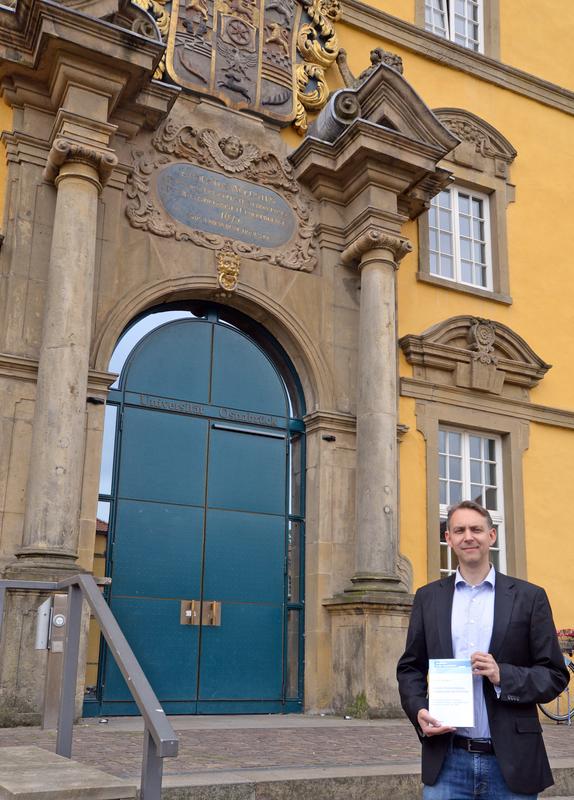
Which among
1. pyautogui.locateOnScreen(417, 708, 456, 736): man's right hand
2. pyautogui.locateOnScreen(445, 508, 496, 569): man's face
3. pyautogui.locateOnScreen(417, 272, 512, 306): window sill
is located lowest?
pyautogui.locateOnScreen(417, 708, 456, 736): man's right hand

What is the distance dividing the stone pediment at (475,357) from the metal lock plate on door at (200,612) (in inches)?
150

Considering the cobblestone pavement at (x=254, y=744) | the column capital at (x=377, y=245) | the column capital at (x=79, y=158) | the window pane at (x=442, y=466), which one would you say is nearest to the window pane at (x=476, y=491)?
the window pane at (x=442, y=466)

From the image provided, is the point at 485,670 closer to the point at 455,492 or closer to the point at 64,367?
the point at 64,367

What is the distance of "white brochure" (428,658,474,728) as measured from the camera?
303cm

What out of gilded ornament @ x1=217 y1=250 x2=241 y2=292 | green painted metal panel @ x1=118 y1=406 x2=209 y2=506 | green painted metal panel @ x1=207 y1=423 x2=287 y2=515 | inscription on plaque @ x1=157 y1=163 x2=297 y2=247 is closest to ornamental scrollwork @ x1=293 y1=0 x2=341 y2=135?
inscription on plaque @ x1=157 y1=163 x2=297 y2=247

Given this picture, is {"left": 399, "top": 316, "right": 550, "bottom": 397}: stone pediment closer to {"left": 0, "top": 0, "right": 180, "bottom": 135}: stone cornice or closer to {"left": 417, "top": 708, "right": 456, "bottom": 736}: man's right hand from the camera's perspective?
{"left": 0, "top": 0, "right": 180, "bottom": 135}: stone cornice

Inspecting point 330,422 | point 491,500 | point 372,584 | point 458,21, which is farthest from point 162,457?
point 458,21

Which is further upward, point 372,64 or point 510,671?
point 372,64

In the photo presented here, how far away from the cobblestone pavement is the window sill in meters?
5.56

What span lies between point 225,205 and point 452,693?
27.6 feet

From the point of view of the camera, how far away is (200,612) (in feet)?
32.1

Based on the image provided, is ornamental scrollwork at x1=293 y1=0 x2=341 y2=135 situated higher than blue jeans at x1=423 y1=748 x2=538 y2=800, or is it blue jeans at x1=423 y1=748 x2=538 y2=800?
ornamental scrollwork at x1=293 y1=0 x2=341 y2=135

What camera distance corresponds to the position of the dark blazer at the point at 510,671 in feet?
10.1

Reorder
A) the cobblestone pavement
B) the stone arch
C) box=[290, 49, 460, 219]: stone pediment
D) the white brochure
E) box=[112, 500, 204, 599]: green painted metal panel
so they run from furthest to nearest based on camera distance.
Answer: box=[290, 49, 460, 219]: stone pediment → the stone arch → box=[112, 500, 204, 599]: green painted metal panel → the cobblestone pavement → the white brochure
